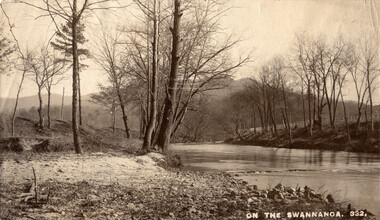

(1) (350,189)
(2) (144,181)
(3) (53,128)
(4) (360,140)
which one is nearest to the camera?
(2) (144,181)

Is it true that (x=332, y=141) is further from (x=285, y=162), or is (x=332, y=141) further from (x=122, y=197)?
(x=122, y=197)

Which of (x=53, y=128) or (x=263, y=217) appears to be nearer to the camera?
(x=263, y=217)

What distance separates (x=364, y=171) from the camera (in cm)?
1280

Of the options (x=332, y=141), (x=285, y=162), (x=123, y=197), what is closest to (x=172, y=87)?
(x=285, y=162)

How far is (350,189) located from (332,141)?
800 inches

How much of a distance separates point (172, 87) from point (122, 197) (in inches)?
290

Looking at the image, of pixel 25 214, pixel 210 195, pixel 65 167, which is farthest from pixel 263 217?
pixel 65 167

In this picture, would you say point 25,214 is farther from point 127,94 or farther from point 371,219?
point 127,94

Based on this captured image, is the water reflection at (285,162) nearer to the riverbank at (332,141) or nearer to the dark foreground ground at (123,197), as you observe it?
the riverbank at (332,141)

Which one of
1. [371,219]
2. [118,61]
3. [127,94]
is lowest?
[371,219]

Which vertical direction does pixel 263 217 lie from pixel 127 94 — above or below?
below

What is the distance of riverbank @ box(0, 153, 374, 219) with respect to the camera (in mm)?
5215

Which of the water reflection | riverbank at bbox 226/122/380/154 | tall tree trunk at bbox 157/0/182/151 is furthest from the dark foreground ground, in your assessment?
riverbank at bbox 226/122/380/154

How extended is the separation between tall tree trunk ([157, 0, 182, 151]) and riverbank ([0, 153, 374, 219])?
468cm
